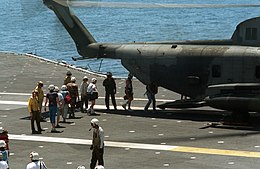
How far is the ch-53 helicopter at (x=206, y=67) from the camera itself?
22.5 meters

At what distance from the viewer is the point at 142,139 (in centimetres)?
2041

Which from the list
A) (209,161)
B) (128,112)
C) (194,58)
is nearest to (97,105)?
(128,112)

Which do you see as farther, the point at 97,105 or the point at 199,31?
the point at 199,31

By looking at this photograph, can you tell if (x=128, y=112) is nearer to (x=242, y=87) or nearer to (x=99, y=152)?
(x=242, y=87)

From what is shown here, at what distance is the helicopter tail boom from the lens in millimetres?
28109

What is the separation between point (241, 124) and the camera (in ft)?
72.5

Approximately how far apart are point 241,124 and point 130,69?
6.13 metres

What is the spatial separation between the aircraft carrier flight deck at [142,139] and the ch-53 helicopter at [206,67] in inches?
34.8

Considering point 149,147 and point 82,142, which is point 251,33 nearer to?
point 149,147

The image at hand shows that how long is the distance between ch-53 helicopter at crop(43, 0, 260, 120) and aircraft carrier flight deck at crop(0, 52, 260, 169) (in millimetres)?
885

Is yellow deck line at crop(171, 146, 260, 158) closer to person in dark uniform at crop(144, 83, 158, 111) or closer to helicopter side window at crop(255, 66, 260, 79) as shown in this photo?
helicopter side window at crop(255, 66, 260, 79)

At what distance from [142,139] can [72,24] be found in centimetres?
974

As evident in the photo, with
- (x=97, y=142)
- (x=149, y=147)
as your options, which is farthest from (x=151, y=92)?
(x=97, y=142)

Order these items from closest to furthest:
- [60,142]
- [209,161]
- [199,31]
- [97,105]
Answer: [209,161] → [60,142] → [97,105] → [199,31]
